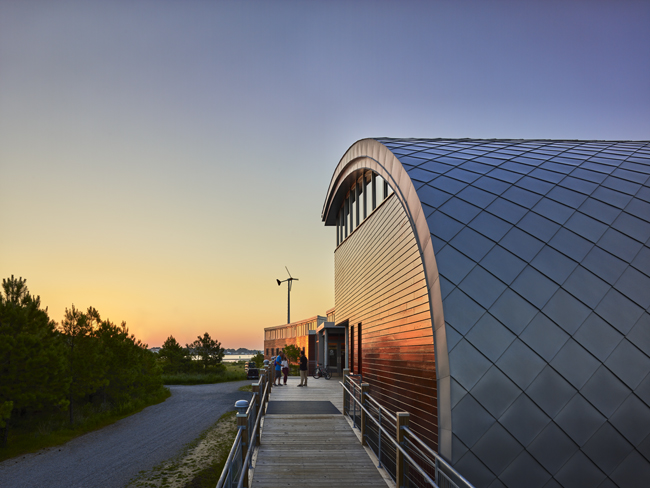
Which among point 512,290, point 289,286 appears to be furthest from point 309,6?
point 289,286

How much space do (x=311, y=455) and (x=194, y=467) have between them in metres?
6.86

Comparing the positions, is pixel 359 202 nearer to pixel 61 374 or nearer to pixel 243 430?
pixel 243 430

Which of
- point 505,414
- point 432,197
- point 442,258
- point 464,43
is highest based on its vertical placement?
point 464,43

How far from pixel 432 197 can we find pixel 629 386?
463 centimetres

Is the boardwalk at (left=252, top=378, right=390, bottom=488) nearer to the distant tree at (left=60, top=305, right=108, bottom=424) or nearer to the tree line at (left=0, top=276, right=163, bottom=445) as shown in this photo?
the tree line at (left=0, top=276, right=163, bottom=445)

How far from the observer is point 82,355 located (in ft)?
77.2

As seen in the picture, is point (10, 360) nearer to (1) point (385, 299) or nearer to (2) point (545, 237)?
(1) point (385, 299)

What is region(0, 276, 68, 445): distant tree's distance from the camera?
17.4 metres

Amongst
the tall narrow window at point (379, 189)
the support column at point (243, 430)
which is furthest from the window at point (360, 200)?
the support column at point (243, 430)

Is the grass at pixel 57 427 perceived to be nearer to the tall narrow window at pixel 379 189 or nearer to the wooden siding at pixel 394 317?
the wooden siding at pixel 394 317

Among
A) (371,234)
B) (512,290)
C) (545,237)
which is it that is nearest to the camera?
(512,290)

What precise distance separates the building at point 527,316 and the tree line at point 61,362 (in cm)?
1510

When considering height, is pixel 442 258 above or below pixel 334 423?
above

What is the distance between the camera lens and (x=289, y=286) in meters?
59.6
